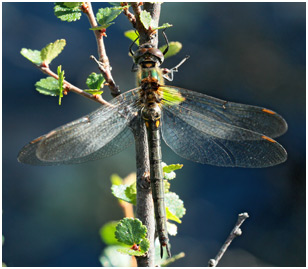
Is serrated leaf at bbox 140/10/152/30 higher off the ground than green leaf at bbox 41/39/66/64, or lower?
higher


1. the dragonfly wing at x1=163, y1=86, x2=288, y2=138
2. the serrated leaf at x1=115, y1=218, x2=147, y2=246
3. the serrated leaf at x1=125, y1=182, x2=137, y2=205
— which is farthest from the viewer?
the dragonfly wing at x1=163, y1=86, x2=288, y2=138

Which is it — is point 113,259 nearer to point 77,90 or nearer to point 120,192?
point 120,192

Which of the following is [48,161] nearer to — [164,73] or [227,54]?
[164,73]

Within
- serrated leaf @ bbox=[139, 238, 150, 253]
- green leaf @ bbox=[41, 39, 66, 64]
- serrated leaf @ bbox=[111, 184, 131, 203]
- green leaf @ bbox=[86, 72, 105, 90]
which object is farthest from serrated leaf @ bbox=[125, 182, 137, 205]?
green leaf @ bbox=[41, 39, 66, 64]

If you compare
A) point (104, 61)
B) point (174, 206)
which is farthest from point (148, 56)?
point (174, 206)

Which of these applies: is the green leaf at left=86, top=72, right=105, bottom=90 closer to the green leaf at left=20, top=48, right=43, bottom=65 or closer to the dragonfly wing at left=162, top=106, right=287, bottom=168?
the green leaf at left=20, top=48, right=43, bottom=65

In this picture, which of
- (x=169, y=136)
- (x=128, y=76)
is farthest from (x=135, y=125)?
(x=128, y=76)
